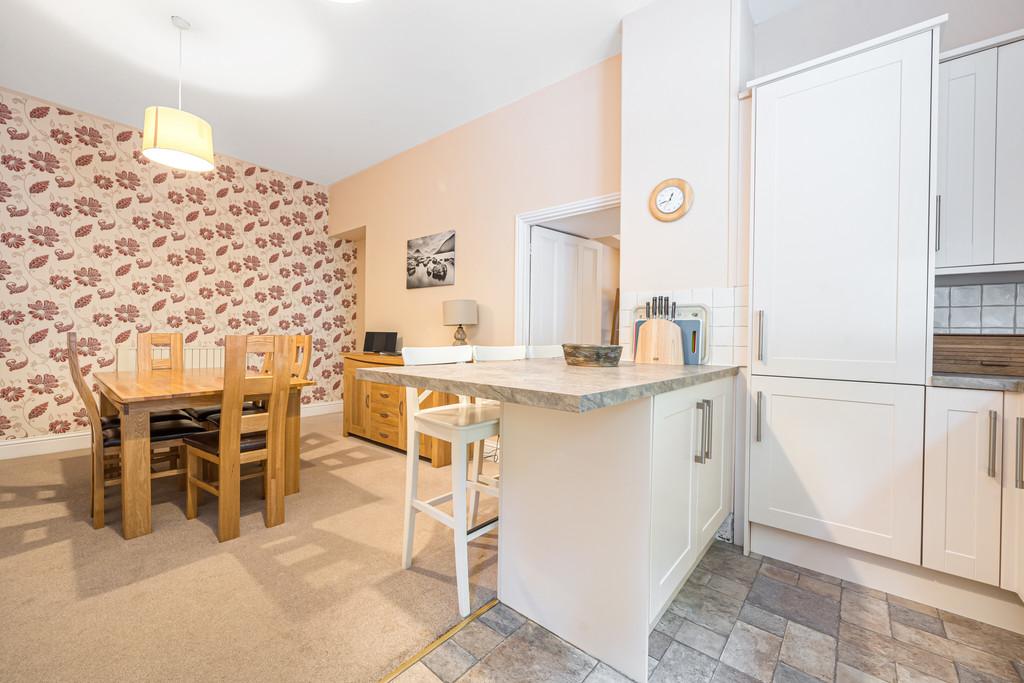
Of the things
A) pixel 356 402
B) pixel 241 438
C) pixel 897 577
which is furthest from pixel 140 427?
pixel 897 577

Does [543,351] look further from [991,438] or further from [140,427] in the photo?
[140,427]

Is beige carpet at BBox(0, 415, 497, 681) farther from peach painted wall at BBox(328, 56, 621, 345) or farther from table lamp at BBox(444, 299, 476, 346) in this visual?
peach painted wall at BBox(328, 56, 621, 345)

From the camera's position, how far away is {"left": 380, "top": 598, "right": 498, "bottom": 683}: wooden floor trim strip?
1197 millimetres

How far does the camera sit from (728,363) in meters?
2.02

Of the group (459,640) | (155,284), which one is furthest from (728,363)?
(155,284)

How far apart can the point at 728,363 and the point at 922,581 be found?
1.06 metres

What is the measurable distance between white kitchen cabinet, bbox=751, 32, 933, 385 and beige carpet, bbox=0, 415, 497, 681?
5.67 feet

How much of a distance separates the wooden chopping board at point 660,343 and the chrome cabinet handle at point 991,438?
1034 millimetres

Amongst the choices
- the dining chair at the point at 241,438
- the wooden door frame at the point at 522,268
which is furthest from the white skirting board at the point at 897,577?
the dining chair at the point at 241,438

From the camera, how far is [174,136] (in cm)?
224

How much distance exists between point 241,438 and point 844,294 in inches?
115

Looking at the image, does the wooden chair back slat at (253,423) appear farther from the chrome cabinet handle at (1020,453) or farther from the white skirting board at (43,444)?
the chrome cabinet handle at (1020,453)

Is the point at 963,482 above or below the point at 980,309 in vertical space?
below

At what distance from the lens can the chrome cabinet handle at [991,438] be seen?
1.42 meters
